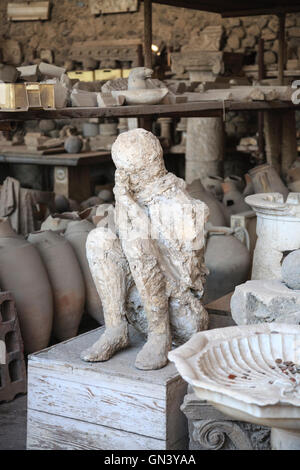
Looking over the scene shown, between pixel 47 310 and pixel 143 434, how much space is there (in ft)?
4.77

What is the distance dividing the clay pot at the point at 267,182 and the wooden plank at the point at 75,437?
3871mm

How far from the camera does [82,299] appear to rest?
461cm

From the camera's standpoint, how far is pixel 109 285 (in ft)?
10.7

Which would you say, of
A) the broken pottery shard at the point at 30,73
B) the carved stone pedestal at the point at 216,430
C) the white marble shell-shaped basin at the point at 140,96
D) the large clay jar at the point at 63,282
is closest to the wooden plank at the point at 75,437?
the carved stone pedestal at the point at 216,430

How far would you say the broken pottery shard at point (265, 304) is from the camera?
345cm

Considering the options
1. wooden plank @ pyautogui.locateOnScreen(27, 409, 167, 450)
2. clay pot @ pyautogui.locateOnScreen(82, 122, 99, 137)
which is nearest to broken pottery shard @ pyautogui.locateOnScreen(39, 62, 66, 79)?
wooden plank @ pyautogui.locateOnScreen(27, 409, 167, 450)

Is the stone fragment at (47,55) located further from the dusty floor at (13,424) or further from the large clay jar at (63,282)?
the dusty floor at (13,424)

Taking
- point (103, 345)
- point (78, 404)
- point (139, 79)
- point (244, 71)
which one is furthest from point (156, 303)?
point (244, 71)

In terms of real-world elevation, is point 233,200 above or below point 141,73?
below

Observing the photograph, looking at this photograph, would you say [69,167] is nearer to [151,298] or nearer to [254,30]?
[254,30]

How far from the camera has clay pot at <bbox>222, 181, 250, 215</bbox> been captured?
6484 mm

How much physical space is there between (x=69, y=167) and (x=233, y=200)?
9.64ft

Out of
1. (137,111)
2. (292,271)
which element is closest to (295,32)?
(137,111)

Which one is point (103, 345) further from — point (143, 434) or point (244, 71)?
point (244, 71)
